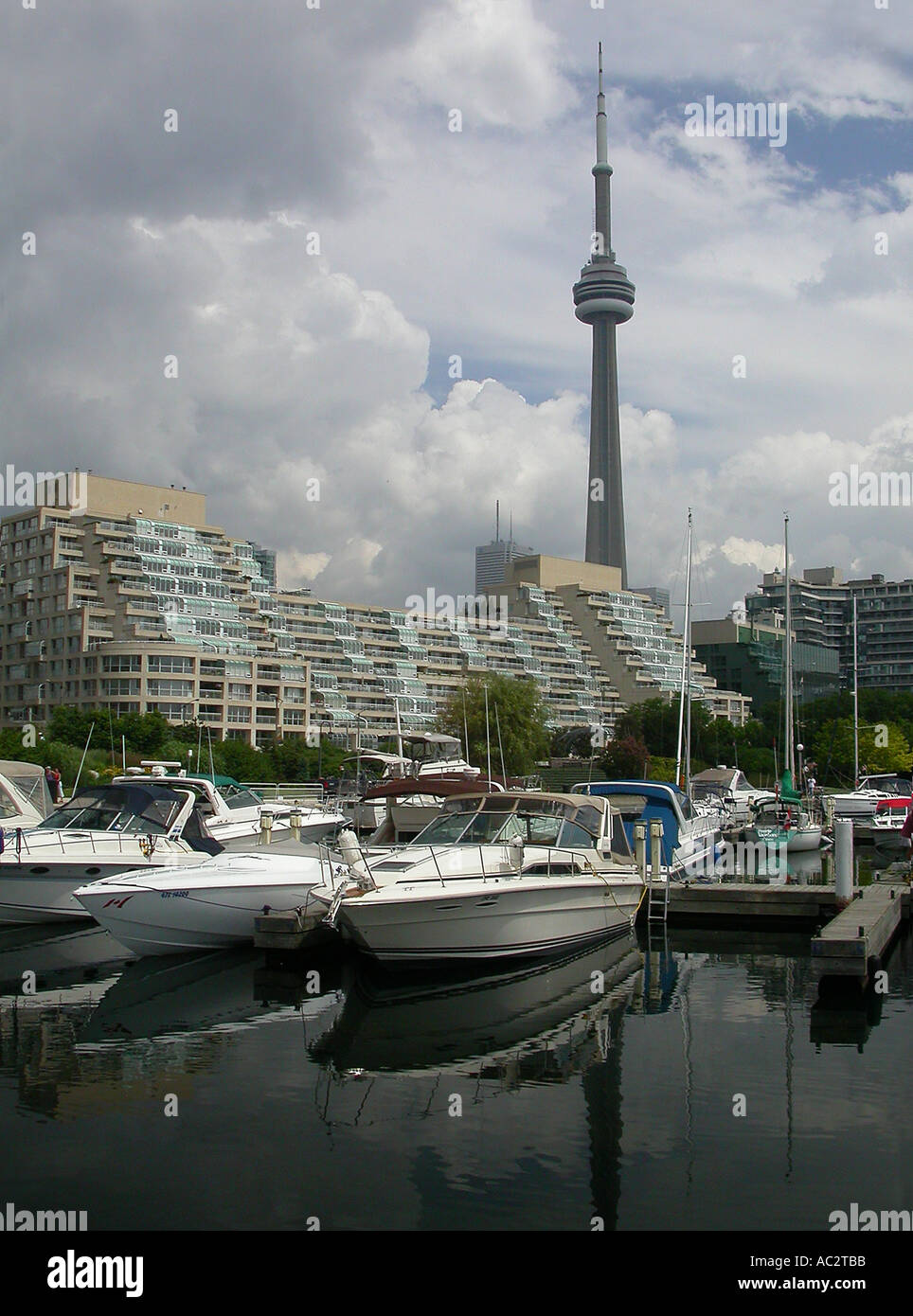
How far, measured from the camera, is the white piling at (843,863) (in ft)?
75.5

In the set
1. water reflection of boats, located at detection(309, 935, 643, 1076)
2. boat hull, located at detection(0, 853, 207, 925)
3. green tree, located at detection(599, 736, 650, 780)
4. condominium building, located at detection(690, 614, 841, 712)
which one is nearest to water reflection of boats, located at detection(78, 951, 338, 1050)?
water reflection of boats, located at detection(309, 935, 643, 1076)

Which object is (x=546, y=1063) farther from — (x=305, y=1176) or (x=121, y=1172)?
(x=121, y=1172)

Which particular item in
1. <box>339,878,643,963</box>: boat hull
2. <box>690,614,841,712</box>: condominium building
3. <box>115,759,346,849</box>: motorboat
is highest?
<box>690,614,841,712</box>: condominium building

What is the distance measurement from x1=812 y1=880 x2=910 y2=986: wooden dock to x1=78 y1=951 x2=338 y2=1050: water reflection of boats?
7190 mm

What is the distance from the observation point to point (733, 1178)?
32.2 ft

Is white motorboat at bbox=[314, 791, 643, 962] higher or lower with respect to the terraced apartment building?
lower

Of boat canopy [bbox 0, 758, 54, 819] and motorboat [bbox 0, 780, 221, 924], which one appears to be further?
boat canopy [bbox 0, 758, 54, 819]

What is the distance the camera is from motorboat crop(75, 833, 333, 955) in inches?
734

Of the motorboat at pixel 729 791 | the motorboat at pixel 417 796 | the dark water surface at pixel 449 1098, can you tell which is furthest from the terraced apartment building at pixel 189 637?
the dark water surface at pixel 449 1098

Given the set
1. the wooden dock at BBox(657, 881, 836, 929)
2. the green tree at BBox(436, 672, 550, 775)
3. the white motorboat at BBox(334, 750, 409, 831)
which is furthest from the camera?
the green tree at BBox(436, 672, 550, 775)

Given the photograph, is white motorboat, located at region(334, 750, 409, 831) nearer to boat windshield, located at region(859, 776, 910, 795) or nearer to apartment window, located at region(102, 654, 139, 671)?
boat windshield, located at region(859, 776, 910, 795)
